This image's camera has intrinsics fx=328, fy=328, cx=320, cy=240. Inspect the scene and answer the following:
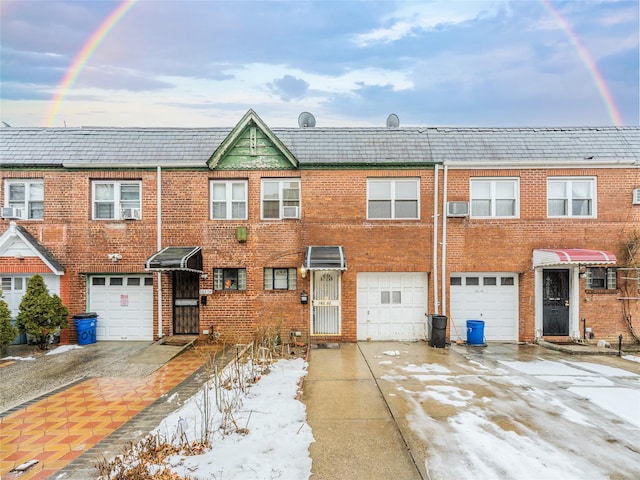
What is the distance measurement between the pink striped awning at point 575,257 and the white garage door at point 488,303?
4.17 ft

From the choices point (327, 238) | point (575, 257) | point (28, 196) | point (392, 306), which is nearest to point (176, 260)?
point (327, 238)

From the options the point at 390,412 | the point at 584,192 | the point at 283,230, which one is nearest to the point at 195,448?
the point at 390,412

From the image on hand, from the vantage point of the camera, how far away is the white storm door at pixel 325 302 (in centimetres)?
1184

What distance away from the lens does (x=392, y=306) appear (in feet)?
39.4

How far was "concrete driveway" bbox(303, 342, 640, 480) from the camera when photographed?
15.4ft

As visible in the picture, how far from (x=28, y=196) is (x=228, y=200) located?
23.8 feet

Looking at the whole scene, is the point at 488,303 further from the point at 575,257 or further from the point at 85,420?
the point at 85,420

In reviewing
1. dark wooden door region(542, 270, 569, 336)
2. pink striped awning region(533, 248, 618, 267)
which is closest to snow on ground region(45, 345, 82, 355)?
pink striped awning region(533, 248, 618, 267)

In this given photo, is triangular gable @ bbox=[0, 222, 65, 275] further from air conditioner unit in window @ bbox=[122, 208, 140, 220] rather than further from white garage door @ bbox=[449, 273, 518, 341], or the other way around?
white garage door @ bbox=[449, 273, 518, 341]

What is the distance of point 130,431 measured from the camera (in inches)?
224

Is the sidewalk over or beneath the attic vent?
beneath

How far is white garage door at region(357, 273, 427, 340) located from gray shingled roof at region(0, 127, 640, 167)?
4261 millimetres

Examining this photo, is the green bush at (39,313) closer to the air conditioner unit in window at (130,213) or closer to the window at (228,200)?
the air conditioner unit in window at (130,213)

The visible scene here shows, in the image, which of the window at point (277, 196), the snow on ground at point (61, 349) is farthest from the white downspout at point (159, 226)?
the window at point (277, 196)
